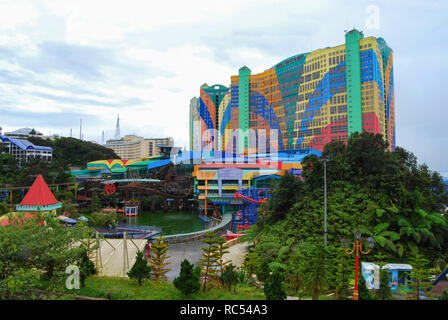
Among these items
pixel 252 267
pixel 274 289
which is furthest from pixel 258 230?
pixel 274 289

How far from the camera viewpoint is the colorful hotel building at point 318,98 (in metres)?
55.1

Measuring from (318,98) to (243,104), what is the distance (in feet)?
69.3

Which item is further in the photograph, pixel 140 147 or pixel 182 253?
pixel 140 147

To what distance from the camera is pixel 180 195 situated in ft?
176

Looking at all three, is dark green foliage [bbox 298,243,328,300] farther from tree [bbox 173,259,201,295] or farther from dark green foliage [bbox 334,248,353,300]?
tree [bbox 173,259,201,295]

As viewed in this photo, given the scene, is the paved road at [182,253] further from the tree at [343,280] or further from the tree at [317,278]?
the tree at [343,280]

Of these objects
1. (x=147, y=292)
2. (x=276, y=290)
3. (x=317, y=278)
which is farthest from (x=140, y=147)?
(x=276, y=290)

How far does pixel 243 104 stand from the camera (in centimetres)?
7681

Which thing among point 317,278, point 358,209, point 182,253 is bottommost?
point 182,253

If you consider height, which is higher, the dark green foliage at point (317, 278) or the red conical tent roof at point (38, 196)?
the red conical tent roof at point (38, 196)

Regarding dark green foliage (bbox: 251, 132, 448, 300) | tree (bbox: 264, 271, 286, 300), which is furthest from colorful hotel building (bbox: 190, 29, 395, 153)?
tree (bbox: 264, 271, 286, 300)

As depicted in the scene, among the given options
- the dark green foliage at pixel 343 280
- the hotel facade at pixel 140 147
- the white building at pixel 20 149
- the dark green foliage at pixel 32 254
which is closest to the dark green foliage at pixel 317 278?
the dark green foliage at pixel 343 280

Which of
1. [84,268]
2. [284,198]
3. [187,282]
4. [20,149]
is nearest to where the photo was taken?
[187,282]

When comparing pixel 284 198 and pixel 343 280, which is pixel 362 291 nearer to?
pixel 343 280
